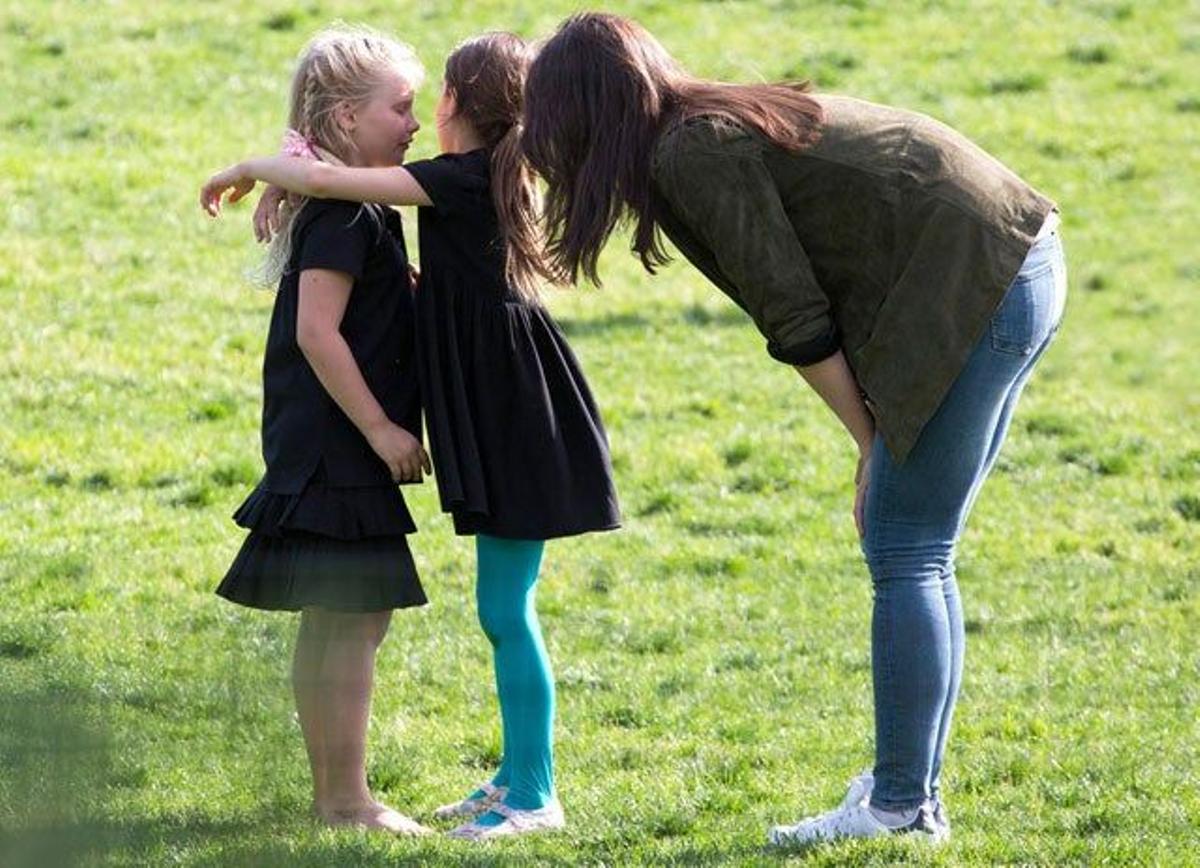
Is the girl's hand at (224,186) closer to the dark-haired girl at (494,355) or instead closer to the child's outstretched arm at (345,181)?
the dark-haired girl at (494,355)

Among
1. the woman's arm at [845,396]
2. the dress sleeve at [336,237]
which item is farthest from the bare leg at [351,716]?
the woman's arm at [845,396]

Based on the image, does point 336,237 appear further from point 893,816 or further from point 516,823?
point 893,816

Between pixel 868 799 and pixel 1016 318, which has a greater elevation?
pixel 1016 318

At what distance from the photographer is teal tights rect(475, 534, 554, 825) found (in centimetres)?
509

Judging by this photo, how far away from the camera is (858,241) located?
A: 4.48 metres

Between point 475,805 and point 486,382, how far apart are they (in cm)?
108

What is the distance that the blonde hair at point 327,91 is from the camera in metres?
5.06

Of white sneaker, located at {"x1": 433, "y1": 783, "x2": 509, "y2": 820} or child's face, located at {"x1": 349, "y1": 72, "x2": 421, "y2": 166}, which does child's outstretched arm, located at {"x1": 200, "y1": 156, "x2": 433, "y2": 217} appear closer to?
child's face, located at {"x1": 349, "y1": 72, "x2": 421, "y2": 166}

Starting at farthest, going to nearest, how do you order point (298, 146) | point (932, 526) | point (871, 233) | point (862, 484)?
point (298, 146) < point (862, 484) < point (932, 526) < point (871, 233)

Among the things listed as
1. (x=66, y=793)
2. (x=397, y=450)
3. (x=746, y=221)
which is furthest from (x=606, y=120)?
(x=66, y=793)

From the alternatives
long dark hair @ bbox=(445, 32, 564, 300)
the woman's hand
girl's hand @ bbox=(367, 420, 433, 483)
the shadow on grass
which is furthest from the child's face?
the shadow on grass

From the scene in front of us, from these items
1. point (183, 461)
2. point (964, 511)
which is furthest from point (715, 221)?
point (183, 461)

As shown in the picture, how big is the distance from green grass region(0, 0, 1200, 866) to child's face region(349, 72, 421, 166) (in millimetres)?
1127

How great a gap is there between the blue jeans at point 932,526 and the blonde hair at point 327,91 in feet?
4.82
